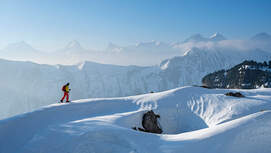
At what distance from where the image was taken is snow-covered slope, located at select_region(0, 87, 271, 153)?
8.88 metres

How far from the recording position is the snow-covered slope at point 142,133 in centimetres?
888

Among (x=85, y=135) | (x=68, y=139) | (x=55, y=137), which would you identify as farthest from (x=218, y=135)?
(x=55, y=137)

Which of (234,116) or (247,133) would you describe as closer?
(247,133)

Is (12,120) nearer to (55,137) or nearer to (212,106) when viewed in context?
(55,137)

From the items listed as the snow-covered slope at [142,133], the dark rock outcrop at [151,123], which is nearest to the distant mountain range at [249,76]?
the snow-covered slope at [142,133]

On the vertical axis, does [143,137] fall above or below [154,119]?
above

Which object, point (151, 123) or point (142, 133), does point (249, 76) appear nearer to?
point (151, 123)

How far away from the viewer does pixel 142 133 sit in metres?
11.6

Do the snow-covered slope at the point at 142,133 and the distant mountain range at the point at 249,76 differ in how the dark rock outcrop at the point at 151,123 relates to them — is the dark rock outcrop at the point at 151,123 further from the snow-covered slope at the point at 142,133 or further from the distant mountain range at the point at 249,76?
the distant mountain range at the point at 249,76

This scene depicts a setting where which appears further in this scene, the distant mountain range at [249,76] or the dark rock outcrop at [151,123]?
the distant mountain range at [249,76]

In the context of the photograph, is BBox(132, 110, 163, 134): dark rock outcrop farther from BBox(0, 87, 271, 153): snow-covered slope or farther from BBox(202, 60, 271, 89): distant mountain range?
BBox(202, 60, 271, 89): distant mountain range

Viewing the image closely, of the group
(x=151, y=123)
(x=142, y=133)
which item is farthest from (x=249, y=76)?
(x=142, y=133)

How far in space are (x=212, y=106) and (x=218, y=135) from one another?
62.8 feet

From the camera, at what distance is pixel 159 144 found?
10.1m
